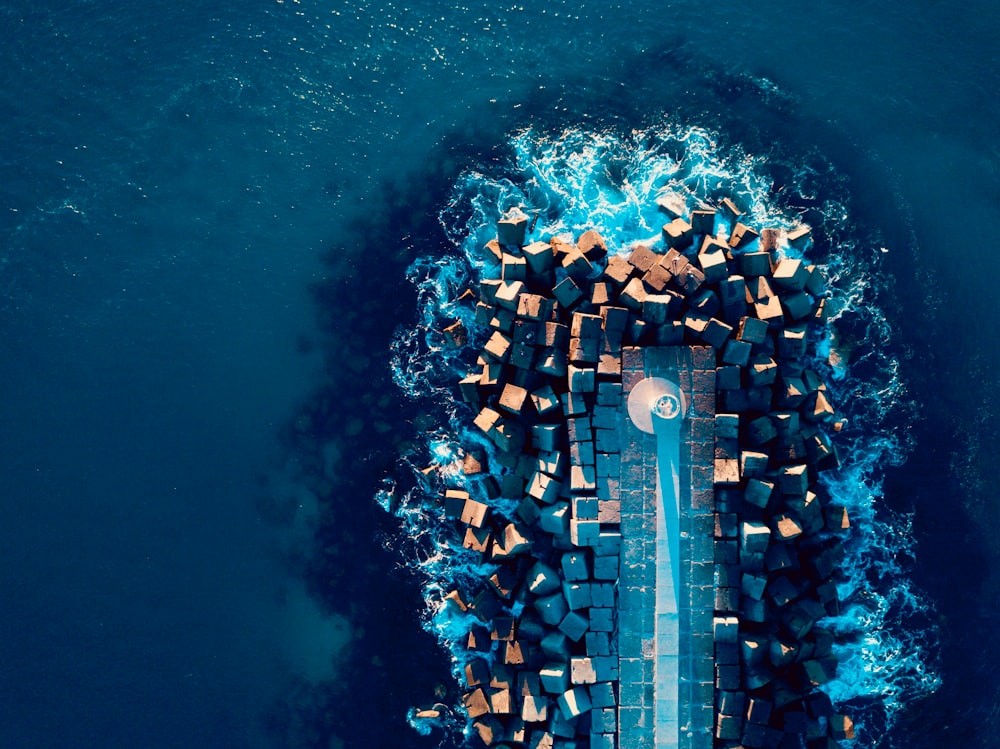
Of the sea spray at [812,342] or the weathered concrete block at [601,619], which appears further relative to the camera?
the sea spray at [812,342]

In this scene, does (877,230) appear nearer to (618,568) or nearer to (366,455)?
(618,568)

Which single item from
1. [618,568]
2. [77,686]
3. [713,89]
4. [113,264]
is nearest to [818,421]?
[618,568]

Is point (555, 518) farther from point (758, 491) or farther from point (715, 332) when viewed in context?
point (715, 332)

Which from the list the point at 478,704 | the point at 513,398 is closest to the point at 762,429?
the point at 513,398

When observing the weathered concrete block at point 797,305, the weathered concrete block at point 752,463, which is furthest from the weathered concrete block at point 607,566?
the weathered concrete block at point 797,305

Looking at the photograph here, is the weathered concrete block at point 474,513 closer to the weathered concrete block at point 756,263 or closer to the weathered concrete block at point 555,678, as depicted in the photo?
the weathered concrete block at point 555,678

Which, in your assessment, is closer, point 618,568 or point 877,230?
point 618,568
